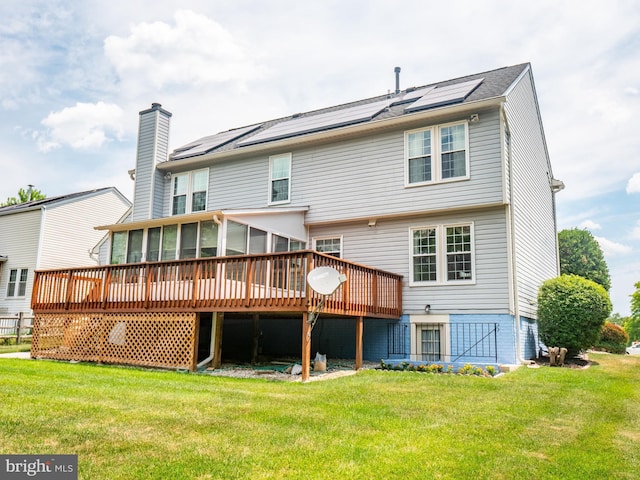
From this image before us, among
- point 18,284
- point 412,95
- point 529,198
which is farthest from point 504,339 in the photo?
point 18,284

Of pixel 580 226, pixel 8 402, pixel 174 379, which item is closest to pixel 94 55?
pixel 174 379

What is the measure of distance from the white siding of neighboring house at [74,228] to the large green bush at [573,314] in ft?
61.0

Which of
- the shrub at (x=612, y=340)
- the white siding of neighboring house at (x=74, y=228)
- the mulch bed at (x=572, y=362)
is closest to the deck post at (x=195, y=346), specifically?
the mulch bed at (x=572, y=362)

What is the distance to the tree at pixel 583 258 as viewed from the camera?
→ 93.4 feet

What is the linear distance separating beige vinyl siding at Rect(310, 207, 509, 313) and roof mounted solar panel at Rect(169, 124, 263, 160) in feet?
18.9

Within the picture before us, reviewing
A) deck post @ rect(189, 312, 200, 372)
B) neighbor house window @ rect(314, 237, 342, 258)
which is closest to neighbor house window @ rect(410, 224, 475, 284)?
neighbor house window @ rect(314, 237, 342, 258)

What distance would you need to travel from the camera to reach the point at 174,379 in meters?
8.45

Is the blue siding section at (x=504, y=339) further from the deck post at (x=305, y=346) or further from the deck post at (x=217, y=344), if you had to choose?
the deck post at (x=217, y=344)

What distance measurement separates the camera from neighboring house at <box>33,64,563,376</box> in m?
10.5

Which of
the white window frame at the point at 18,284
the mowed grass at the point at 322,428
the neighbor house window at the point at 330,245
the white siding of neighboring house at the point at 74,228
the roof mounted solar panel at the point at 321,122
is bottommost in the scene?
the mowed grass at the point at 322,428

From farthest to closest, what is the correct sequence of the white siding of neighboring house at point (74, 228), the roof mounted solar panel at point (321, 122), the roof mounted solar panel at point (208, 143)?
the white siding of neighboring house at point (74, 228), the roof mounted solar panel at point (208, 143), the roof mounted solar panel at point (321, 122)

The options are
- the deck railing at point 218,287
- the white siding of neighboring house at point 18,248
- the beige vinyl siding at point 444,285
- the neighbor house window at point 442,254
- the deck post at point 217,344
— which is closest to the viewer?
the deck railing at point 218,287

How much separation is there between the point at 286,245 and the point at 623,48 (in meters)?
9.59

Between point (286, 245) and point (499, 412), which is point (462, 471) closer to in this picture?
point (499, 412)
